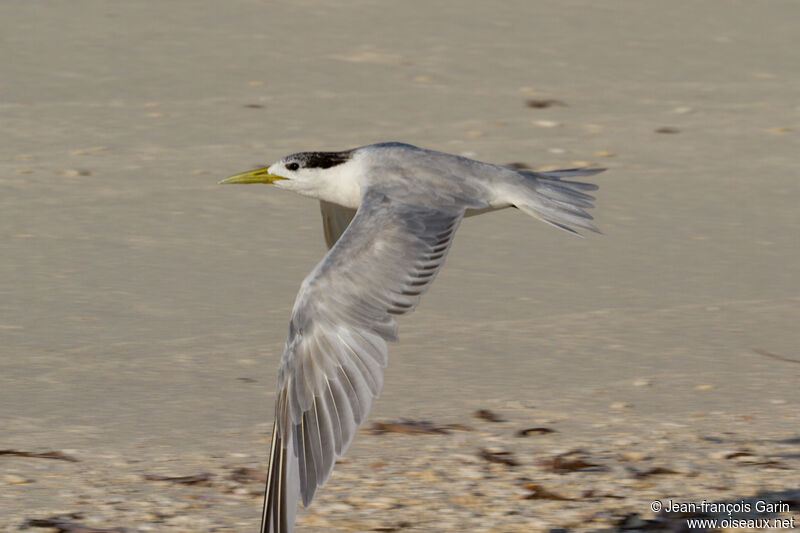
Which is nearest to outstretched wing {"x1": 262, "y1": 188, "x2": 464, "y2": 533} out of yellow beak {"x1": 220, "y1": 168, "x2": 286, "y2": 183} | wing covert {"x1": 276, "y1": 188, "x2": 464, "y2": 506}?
wing covert {"x1": 276, "y1": 188, "x2": 464, "y2": 506}

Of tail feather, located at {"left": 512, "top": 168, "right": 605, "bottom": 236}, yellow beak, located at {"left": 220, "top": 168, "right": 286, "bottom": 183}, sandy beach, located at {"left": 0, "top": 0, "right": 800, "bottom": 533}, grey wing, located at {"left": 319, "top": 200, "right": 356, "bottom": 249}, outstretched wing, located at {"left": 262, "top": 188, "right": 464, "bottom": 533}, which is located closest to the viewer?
outstretched wing, located at {"left": 262, "top": 188, "right": 464, "bottom": 533}

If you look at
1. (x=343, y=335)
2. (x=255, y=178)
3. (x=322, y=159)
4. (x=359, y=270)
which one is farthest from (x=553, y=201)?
(x=343, y=335)

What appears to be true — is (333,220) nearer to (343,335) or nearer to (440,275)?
(440,275)

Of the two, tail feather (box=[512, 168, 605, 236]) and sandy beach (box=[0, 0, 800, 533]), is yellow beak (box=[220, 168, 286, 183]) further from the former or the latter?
tail feather (box=[512, 168, 605, 236])

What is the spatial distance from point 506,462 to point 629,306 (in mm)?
1675

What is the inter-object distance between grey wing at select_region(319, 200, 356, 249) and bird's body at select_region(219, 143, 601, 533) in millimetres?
254

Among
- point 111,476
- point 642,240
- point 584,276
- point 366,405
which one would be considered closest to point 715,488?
point 366,405

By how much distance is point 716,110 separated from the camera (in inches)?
344

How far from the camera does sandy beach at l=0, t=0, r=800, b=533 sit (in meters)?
4.23

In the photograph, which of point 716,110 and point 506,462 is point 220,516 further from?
point 716,110

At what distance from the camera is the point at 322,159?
5.11 metres

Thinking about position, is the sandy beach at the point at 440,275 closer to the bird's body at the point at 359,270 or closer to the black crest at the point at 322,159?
the bird's body at the point at 359,270

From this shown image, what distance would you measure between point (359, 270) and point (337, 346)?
27 cm

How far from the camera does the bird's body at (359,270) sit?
376 cm
